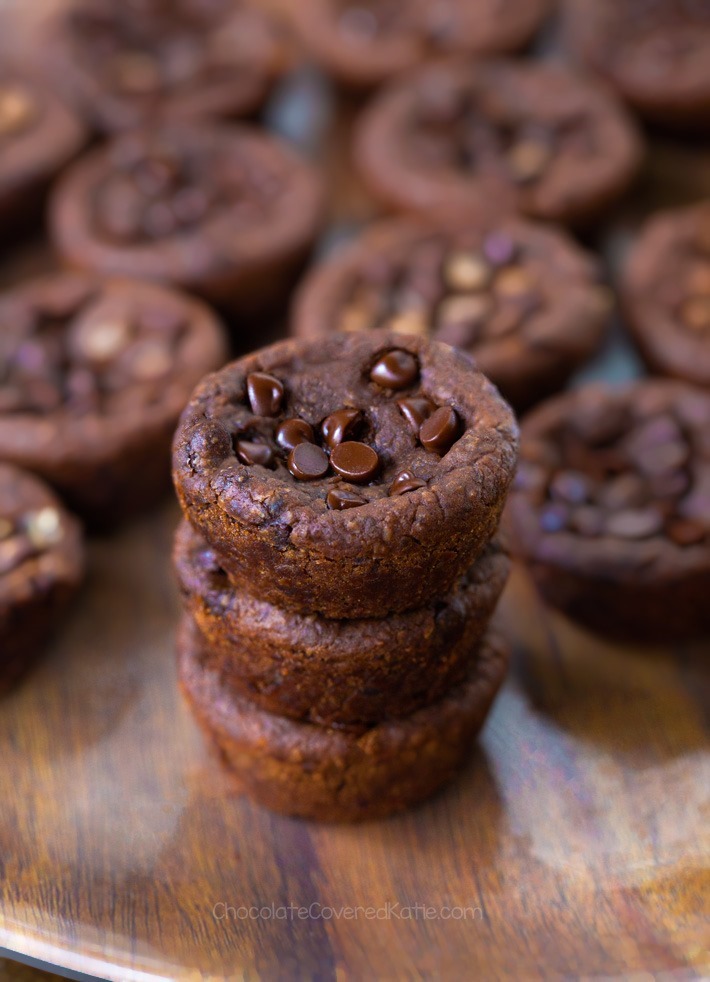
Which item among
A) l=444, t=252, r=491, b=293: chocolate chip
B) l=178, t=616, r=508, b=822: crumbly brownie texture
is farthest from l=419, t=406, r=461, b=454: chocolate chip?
l=444, t=252, r=491, b=293: chocolate chip

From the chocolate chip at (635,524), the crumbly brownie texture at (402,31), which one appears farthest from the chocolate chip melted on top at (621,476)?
the crumbly brownie texture at (402,31)

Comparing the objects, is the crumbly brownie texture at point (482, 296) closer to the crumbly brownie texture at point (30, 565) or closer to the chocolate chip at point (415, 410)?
the crumbly brownie texture at point (30, 565)

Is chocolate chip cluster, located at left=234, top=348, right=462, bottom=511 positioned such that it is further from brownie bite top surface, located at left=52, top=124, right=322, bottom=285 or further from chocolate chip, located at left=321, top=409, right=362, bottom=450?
brownie bite top surface, located at left=52, top=124, right=322, bottom=285

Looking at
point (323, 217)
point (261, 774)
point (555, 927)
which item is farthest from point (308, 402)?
point (323, 217)

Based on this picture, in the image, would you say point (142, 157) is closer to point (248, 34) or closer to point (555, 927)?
point (248, 34)

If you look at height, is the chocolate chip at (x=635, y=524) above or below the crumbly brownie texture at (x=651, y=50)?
below

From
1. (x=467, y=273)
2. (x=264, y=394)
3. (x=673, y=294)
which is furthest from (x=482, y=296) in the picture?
(x=264, y=394)
